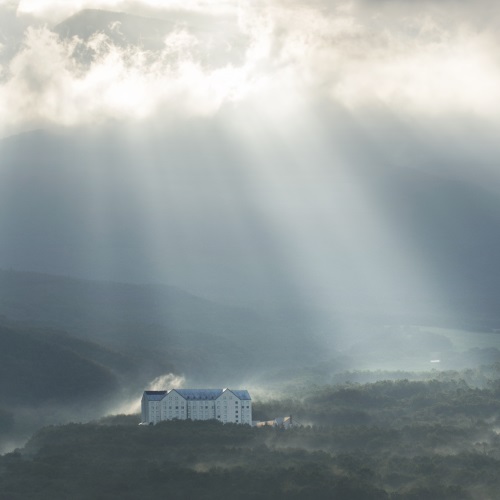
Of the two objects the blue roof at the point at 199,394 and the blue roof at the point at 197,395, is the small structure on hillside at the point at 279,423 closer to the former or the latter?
the blue roof at the point at 197,395

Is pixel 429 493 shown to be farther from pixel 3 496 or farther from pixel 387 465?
pixel 3 496

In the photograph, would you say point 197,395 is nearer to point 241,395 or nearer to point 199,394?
point 199,394

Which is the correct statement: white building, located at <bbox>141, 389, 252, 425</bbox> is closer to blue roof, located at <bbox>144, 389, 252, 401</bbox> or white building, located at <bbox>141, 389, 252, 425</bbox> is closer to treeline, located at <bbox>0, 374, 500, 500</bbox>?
blue roof, located at <bbox>144, 389, 252, 401</bbox>

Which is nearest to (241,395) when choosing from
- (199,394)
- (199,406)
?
(199,394)

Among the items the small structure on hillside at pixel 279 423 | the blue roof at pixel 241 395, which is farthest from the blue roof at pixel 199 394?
the small structure on hillside at pixel 279 423

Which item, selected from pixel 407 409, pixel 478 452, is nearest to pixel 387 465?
pixel 478 452

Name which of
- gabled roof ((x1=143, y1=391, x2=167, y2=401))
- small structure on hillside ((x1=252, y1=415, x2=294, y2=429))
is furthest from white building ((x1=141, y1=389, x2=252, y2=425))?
small structure on hillside ((x1=252, y1=415, x2=294, y2=429))
